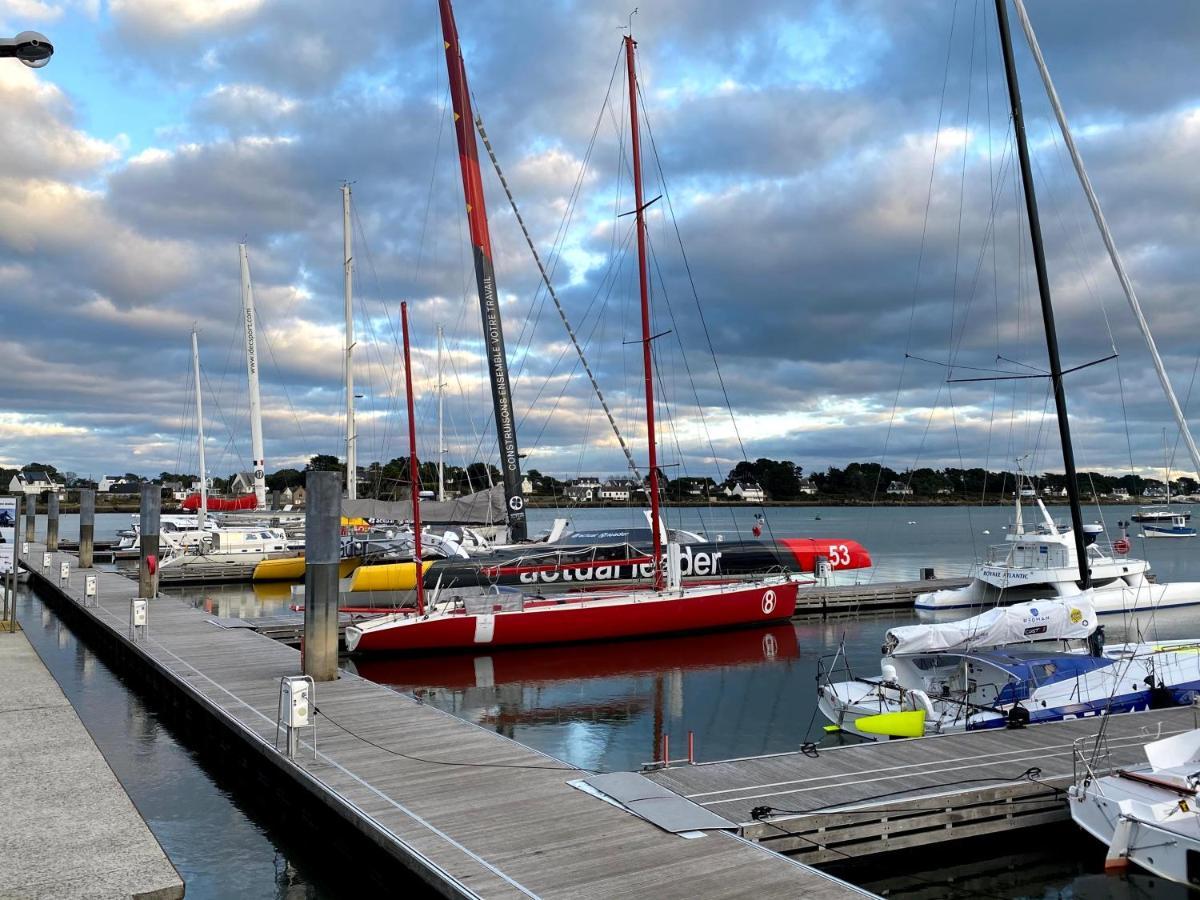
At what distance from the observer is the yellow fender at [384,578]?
111ft

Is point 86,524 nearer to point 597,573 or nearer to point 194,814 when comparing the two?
point 597,573

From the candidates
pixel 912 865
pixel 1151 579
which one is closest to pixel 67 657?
pixel 912 865

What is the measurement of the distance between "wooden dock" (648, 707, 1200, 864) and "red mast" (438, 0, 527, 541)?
70.3 ft

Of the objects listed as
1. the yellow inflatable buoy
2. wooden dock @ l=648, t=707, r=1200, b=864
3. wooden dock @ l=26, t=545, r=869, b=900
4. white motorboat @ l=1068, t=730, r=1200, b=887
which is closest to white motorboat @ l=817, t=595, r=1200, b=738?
the yellow inflatable buoy

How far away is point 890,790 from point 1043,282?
14457mm

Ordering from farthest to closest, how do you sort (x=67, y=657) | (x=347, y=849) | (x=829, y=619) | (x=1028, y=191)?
(x=829, y=619)
(x=67, y=657)
(x=1028, y=191)
(x=347, y=849)

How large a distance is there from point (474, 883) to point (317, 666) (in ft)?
31.3

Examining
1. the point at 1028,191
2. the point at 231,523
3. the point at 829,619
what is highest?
the point at 1028,191

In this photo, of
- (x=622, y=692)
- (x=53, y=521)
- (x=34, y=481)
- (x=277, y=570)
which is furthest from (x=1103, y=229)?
(x=34, y=481)

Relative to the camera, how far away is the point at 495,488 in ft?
123

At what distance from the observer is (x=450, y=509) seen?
124 ft

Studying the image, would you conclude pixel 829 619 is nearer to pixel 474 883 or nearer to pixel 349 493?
pixel 349 493

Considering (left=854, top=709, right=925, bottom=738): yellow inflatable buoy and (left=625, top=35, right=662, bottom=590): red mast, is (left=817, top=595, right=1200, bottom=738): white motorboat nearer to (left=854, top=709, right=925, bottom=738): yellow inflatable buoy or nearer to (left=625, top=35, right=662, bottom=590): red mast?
(left=854, top=709, right=925, bottom=738): yellow inflatable buoy

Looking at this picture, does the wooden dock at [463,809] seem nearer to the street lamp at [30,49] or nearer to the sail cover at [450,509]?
the street lamp at [30,49]
